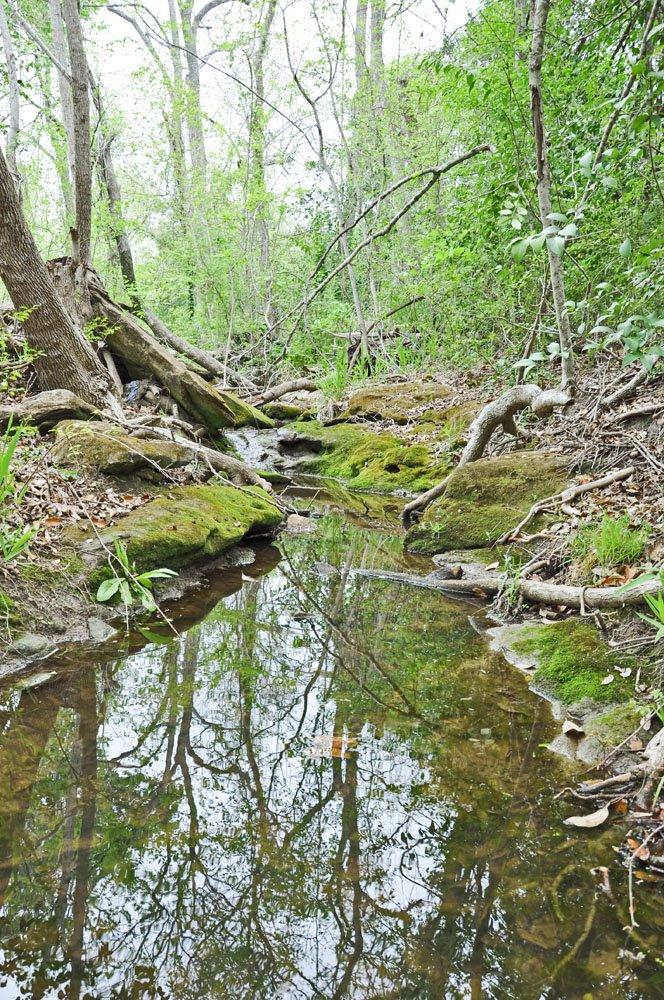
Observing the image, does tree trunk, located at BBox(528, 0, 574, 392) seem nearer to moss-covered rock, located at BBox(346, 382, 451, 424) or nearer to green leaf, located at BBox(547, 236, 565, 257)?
green leaf, located at BBox(547, 236, 565, 257)

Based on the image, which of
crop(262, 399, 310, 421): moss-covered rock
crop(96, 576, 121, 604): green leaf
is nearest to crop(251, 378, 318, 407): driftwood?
crop(262, 399, 310, 421): moss-covered rock

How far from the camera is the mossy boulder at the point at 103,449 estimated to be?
18.7 ft

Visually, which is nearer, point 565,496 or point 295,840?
point 295,840

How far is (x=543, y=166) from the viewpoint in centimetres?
589

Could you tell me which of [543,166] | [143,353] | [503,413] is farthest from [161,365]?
[543,166]

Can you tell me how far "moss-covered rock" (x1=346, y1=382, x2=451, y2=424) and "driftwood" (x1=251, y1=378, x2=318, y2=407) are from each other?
6.28 feet

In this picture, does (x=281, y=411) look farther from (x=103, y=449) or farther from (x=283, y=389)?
(x=103, y=449)

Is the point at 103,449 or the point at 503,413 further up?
the point at 503,413

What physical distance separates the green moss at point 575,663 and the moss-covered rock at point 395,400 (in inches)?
302

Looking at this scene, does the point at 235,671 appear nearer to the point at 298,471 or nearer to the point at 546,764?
the point at 546,764

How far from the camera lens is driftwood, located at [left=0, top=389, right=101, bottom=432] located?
6.13 m

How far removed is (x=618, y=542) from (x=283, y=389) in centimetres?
1068

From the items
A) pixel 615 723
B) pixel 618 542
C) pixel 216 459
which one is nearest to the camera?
pixel 615 723

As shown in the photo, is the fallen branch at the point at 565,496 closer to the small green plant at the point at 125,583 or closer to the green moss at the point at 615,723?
the green moss at the point at 615,723
